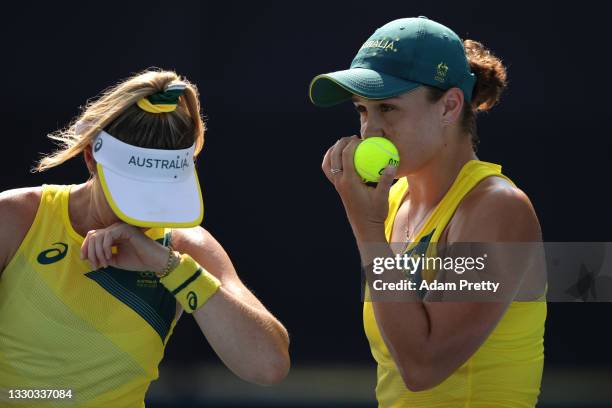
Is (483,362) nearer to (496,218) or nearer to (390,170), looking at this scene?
(496,218)

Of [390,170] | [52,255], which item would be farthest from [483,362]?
[52,255]

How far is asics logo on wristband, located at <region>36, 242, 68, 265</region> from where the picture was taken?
2559 millimetres

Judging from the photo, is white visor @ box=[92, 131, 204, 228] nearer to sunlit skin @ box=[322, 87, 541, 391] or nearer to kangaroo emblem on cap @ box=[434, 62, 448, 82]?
sunlit skin @ box=[322, 87, 541, 391]

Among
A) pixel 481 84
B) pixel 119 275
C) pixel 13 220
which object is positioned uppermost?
pixel 481 84

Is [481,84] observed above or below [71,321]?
above

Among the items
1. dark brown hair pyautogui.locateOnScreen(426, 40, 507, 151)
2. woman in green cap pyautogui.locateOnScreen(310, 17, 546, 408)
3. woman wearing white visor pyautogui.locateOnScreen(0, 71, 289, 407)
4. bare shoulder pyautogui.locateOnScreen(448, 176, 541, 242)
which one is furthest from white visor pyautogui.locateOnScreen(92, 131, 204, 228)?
dark brown hair pyautogui.locateOnScreen(426, 40, 507, 151)

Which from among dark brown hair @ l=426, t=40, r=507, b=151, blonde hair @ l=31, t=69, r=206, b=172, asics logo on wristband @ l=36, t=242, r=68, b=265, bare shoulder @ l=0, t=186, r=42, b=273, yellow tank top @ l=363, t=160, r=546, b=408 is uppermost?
dark brown hair @ l=426, t=40, r=507, b=151

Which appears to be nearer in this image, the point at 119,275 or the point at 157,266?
the point at 157,266

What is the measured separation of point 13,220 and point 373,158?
0.89 meters

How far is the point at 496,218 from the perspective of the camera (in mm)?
2430

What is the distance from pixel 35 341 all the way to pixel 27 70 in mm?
2059

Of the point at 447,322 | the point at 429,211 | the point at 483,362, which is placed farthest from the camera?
the point at 429,211

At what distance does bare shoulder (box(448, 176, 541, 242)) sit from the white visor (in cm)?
64

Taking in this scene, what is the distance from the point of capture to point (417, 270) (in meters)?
2.61
